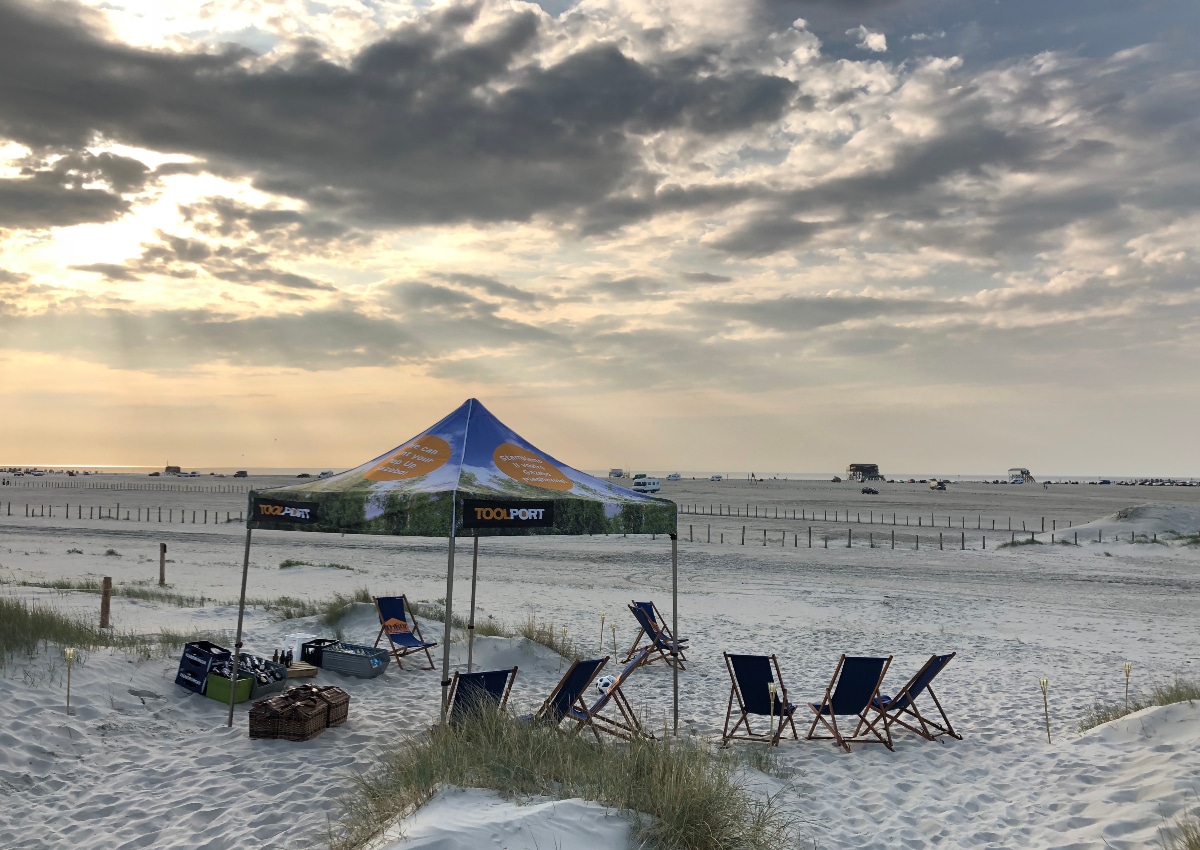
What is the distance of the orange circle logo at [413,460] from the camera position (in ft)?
23.0

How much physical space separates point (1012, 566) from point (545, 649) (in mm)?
19953

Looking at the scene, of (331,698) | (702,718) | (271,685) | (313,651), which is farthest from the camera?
(313,651)

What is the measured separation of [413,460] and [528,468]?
42.6 inches

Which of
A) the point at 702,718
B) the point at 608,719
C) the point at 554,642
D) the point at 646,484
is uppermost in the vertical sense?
the point at 646,484

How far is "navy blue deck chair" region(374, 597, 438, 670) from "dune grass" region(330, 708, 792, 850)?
155 inches

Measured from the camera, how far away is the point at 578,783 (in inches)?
181

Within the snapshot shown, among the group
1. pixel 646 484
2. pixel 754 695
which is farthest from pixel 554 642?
pixel 646 484

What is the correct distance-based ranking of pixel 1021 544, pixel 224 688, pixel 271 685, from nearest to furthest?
pixel 224 688
pixel 271 685
pixel 1021 544

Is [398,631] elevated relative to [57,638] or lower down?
lower down

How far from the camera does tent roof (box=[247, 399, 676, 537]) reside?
637cm

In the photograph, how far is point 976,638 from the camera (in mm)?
12727

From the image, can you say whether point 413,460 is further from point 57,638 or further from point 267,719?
point 57,638

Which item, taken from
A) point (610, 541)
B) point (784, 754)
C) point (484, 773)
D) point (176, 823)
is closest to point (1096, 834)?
point (784, 754)

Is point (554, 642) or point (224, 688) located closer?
point (224, 688)
